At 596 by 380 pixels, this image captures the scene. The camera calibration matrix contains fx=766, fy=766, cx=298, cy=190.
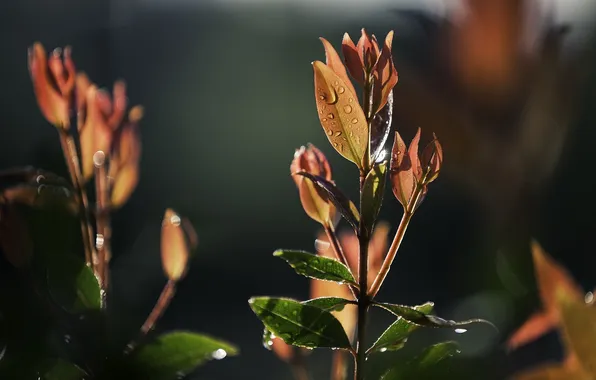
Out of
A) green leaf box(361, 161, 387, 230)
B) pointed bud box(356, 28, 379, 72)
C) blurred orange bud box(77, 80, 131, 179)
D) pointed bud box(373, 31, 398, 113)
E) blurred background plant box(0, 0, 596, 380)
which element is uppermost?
pointed bud box(356, 28, 379, 72)

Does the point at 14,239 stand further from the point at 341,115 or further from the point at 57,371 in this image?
the point at 341,115

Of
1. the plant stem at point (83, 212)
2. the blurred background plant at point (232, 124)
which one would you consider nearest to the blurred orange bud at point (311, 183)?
the plant stem at point (83, 212)

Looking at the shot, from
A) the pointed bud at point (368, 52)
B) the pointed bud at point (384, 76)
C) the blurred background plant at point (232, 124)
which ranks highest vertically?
the pointed bud at point (368, 52)

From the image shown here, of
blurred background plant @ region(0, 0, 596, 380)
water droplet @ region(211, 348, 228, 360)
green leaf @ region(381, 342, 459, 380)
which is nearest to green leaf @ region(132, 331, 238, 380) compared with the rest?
water droplet @ region(211, 348, 228, 360)

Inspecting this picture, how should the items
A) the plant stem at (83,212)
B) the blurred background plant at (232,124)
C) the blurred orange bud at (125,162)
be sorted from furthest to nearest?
the blurred background plant at (232,124) < the blurred orange bud at (125,162) < the plant stem at (83,212)

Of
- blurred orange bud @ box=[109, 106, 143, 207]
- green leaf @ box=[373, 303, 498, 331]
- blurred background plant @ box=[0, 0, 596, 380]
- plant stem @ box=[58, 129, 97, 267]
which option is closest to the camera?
green leaf @ box=[373, 303, 498, 331]

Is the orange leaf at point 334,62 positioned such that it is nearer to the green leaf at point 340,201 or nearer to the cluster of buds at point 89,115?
the green leaf at point 340,201

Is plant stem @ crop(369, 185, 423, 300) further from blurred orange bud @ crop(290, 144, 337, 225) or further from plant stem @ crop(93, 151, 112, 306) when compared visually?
plant stem @ crop(93, 151, 112, 306)
